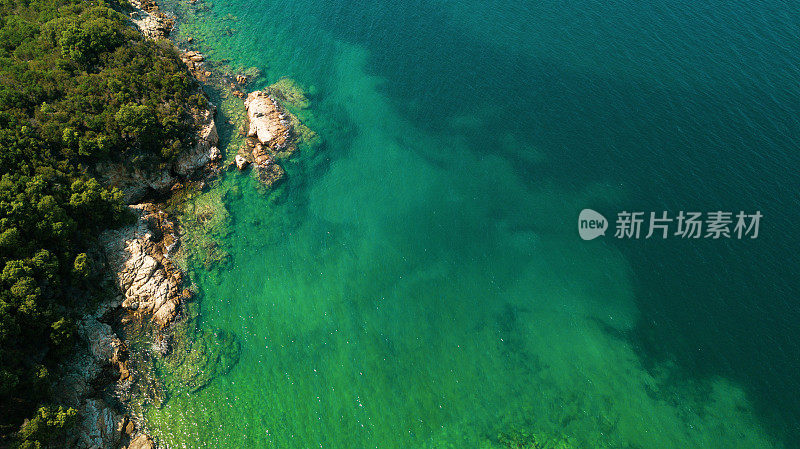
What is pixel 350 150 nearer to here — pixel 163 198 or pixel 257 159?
pixel 257 159

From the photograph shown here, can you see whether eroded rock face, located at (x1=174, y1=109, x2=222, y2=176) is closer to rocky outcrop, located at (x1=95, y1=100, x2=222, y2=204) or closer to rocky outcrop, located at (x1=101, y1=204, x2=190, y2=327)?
rocky outcrop, located at (x1=95, y1=100, x2=222, y2=204)

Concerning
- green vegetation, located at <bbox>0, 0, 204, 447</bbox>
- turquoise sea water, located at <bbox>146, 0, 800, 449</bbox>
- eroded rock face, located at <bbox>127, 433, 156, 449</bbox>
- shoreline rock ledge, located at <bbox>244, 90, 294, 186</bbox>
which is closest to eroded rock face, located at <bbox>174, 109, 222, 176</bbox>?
green vegetation, located at <bbox>0, 0, 204, 447</bbox>

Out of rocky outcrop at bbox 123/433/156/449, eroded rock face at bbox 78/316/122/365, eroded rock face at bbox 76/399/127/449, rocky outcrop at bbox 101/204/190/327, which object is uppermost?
rocky outcrop at bbox 101/204/190/327

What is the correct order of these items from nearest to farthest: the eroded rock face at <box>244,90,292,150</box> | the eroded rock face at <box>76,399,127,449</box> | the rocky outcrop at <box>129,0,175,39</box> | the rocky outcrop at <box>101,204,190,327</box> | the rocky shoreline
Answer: the eroded rock face at <box>76,399,127,449</box> < the rocky shoreline < the rocky outcrop at <box>101,204,190,327</box> < the eroded rock face at <box>244,90,292,150</box> < the rocky outcrop at <box>129,0,175,39</box>

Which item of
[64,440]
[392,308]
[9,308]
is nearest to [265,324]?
[392,308]

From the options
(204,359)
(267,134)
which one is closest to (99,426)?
(204,359)

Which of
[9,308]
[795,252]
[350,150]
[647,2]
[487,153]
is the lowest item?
[9,308]

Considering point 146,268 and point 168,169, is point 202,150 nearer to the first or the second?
point 168,169
